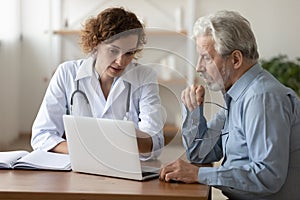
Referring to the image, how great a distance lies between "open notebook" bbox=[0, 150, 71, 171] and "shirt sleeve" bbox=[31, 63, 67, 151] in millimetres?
137

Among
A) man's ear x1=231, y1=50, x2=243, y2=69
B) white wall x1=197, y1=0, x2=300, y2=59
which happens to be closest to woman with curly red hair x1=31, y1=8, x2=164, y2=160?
man's ear x1=231, y1=50, x2=243, y2=69

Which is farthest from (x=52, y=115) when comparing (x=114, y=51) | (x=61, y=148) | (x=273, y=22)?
(x=273, y=22)

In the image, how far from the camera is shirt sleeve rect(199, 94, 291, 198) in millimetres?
1746

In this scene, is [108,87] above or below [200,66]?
below

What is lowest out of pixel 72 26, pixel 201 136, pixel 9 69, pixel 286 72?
pixel 9 69

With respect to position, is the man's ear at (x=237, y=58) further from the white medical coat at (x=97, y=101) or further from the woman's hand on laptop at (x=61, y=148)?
the woman's hand on laptop at (x=61, y=148)

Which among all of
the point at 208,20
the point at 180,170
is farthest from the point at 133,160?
the point at 208,20

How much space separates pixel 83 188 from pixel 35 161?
317 mm

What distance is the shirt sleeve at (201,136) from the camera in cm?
194

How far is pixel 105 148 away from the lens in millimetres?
1840

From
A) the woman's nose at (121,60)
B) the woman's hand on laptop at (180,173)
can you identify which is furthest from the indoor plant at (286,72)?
the woman's hand on laptop at (180,173)

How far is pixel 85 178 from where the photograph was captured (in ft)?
5.98

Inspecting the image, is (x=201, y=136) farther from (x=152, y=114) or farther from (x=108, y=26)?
(x=108, y=26)

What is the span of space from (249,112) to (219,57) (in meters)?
0.21
